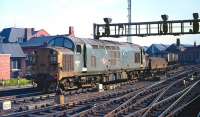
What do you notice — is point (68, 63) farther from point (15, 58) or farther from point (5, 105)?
point (15, 58)

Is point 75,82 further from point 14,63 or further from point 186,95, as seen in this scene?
point 14,63

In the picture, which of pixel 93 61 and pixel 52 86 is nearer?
pixel 52 86

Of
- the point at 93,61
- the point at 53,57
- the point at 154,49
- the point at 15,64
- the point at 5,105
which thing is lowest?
the point at 5,105

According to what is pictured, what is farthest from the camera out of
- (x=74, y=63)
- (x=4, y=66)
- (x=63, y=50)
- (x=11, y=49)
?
(x=11, y=49)

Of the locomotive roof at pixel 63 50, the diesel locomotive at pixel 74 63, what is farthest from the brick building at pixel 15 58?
the locomotive roof at pixel 63 50

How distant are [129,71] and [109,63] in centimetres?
560

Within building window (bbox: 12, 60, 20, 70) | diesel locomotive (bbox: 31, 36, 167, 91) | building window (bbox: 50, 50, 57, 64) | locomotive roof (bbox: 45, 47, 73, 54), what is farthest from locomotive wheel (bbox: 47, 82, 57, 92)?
building window (bbox: 12, 60, 20, 70)

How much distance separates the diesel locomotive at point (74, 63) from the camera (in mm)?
23984

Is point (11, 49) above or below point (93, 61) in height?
above

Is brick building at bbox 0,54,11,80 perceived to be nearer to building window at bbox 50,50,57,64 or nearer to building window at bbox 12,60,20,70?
building window at bbox 12,60,20,70

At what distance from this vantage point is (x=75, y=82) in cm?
2623

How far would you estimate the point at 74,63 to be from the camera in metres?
25.1

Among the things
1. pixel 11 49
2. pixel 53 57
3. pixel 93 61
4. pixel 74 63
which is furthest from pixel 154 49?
pixel 53 57

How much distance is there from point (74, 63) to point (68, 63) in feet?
2.23
